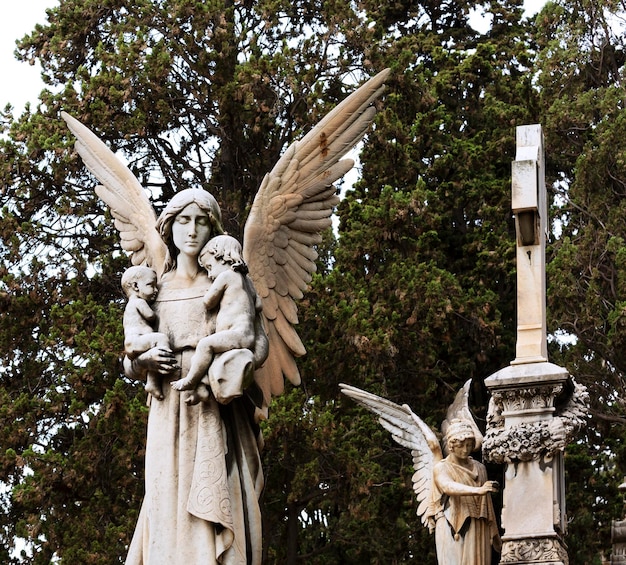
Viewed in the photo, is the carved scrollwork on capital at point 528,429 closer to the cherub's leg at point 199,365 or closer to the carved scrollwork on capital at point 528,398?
the carved scrollwork on capital at point 528,398

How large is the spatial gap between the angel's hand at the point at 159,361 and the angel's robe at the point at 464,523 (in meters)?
6.30

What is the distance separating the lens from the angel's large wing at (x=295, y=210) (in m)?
7.27

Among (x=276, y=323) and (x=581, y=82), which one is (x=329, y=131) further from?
(x=581, y=82)

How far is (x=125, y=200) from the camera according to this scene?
755 cm

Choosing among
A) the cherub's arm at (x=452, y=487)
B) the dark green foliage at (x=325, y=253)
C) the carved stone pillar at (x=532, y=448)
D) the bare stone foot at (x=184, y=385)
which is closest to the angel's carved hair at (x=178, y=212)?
the bare stone foot at (x=184, y=385)

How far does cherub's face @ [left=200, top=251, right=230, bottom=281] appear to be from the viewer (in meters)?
6.48

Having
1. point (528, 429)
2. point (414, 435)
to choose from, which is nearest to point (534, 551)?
point (528, 429)

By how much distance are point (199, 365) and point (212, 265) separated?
0.50m

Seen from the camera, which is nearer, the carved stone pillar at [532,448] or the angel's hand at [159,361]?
the angel's hand at [159,361]

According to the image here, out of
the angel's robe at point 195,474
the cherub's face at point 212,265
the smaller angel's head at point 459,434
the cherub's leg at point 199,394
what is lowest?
the angel's robe at point 195,474

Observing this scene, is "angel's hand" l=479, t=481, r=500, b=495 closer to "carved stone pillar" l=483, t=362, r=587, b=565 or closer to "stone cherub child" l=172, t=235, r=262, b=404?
"carved stone pillar" l=483, t=362, r=587, b=565

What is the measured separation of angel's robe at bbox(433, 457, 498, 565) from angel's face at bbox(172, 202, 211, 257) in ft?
19.9

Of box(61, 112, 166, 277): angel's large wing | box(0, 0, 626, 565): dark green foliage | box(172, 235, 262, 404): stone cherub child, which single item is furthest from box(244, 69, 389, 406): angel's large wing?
→ box(0, 0, 626, 565): dark green foliage

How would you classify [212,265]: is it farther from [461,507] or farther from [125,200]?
[461,507]
